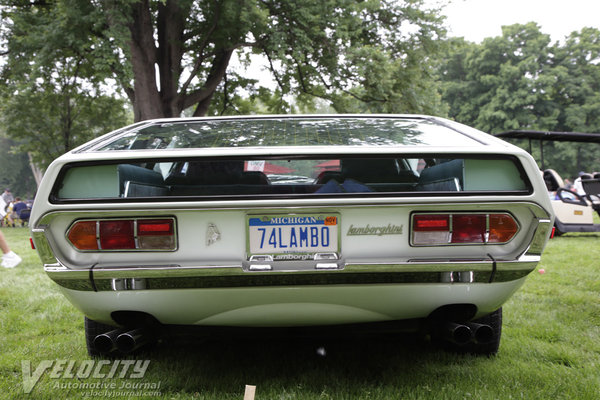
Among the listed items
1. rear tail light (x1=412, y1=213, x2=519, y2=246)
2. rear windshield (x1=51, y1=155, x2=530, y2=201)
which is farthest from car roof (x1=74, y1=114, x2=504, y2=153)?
rear tail light (x1=412, y1=213, x2=519, y2=246)

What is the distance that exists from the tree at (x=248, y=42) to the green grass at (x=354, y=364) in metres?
8.13

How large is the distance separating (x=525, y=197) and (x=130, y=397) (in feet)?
6.64

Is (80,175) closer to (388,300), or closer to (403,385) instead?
(388,300)

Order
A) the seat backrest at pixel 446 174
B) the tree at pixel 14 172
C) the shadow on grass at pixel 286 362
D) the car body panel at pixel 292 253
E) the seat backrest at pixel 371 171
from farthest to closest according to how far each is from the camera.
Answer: the tree at pixel 14 172, the seat backrest at pixel 371 171, the shadow on grass at pixel 286 362, the seat backrest at pixel 446 174, the car body panel at pixel 292 253

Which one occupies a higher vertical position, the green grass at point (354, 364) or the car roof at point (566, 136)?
the car roof at point (566, 136)

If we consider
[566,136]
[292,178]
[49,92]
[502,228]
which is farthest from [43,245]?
[49,92]

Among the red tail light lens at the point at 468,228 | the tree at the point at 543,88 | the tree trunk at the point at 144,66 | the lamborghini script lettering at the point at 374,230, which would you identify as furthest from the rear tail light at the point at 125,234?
the tree at the point at 543,88

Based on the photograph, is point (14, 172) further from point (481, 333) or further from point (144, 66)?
point (481, 333)

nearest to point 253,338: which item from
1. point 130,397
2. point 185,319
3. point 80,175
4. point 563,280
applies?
point 185,319

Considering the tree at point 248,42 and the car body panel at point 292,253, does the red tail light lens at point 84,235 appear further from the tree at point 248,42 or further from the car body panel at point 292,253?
the tree at point 248,42

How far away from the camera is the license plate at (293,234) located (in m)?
1.76

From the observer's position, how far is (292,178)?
8.68 ft

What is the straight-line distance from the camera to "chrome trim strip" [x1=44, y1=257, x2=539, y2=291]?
5.67ft

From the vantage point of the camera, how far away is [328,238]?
1.78 meters
